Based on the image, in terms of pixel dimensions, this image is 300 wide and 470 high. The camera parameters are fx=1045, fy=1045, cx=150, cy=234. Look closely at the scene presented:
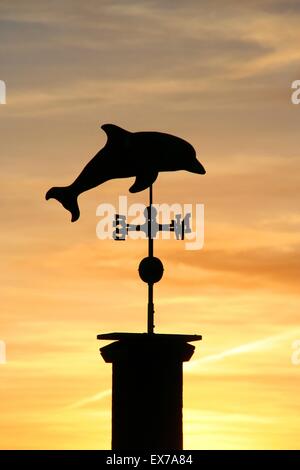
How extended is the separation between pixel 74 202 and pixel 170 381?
12.9 ft

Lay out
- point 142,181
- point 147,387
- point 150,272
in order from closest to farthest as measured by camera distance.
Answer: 1. point 147,387
2. point 150,272
3. point 142,181

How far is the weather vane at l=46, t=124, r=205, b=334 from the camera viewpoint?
17422 millimetres

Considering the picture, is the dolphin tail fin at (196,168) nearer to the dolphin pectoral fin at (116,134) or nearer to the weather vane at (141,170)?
the weather vane at (141,170)

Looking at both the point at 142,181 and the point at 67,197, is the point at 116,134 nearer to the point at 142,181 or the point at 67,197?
the point at 142,181

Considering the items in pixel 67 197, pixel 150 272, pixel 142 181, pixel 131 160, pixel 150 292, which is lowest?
pixel 150 292

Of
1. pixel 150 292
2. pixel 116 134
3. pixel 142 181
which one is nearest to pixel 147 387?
pixel 150 292

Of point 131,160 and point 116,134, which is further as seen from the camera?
point 116,134

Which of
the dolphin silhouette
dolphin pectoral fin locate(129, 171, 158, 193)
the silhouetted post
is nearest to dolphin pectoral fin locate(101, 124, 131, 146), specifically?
the dolphin silhouette

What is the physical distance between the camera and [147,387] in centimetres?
1653

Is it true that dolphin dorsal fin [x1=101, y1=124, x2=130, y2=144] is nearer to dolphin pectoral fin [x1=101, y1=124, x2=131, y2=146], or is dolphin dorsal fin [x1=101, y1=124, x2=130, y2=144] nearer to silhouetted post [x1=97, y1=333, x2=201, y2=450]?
dolphin pectoral fin [x1=101, y1=124, x2=131, y2=146]

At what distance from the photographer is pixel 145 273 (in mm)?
17266

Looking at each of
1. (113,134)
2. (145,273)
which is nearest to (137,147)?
(113,134)

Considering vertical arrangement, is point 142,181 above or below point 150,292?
above

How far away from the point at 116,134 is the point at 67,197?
1486 mm
